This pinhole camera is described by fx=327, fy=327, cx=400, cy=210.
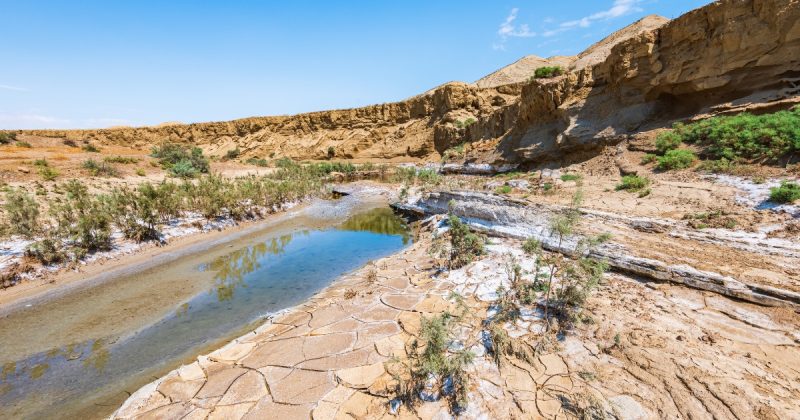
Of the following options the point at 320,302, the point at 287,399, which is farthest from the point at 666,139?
the point at 287,399

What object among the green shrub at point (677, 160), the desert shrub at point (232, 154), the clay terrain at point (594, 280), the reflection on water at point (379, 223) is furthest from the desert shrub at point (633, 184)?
the desert shrub at point (232, 154)

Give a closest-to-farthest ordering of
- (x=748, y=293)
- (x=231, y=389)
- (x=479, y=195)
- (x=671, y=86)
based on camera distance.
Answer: (x=231, y=389) < (x=748, y=293) < (x=479, y=195) < (x=671, y=86)

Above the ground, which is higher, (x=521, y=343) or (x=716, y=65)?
A: (x=716, y=65)

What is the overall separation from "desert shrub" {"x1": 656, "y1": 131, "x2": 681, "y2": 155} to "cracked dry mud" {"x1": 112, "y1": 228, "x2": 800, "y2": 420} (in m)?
8.00

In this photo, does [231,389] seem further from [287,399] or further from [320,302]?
[320,302]

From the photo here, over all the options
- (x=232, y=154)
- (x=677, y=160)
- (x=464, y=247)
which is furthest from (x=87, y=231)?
(x=232, y=154)

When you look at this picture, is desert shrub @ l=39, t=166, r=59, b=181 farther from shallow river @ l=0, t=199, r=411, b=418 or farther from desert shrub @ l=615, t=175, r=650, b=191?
desert shrub @ l=615, t=175, r=650, b=191

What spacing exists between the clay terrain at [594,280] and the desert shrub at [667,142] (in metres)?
0.13

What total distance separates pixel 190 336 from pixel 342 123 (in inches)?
1399

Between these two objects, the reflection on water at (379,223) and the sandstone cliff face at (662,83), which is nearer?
the sandstone cliff face at (662,83)

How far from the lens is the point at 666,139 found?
10.0 metres

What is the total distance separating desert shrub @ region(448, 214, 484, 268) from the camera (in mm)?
5867

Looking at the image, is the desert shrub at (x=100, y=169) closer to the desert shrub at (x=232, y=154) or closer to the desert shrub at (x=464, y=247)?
the desert shrub at (x=464, y=247)

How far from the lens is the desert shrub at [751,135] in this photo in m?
7.28
